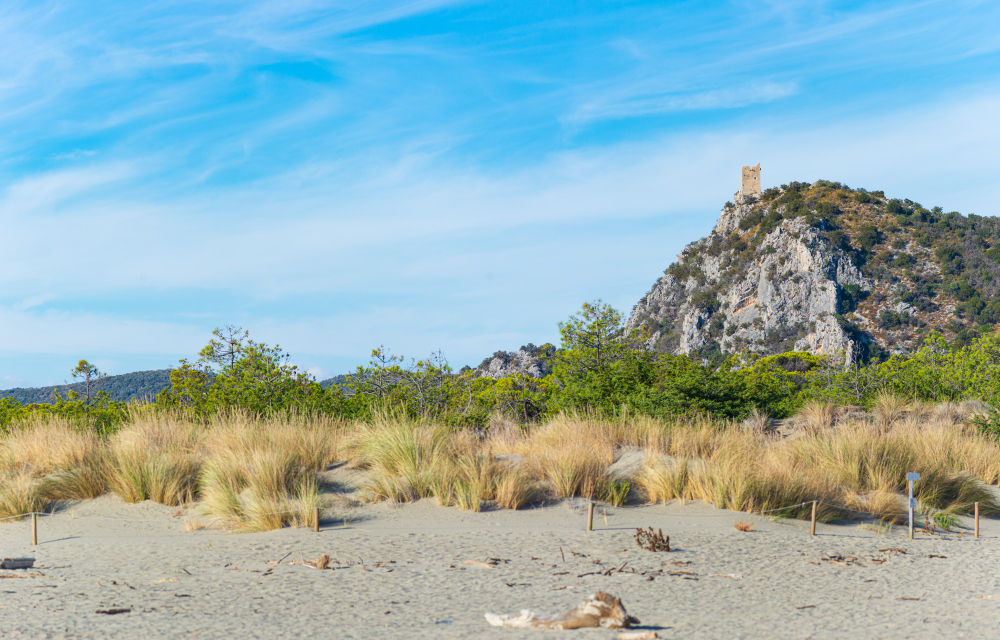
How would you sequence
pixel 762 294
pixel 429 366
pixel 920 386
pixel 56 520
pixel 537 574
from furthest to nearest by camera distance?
pixel 762 294 < pixel 920 386 < pixel 429 366 < pixel 56 520 < pixel 537 574

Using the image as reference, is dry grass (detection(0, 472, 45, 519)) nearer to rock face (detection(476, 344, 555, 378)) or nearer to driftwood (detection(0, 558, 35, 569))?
driftwood (detection(0, 558, 35, 569))

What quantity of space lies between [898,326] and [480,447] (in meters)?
58.7

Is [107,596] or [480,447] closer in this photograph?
[107,596]

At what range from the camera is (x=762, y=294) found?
2852 inches

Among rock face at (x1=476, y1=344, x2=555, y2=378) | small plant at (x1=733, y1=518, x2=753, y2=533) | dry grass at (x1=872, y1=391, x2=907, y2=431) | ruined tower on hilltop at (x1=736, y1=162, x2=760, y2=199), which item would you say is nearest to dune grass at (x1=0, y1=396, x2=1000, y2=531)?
small plant at (x1=733, y1=518, x2=753, y2=533)

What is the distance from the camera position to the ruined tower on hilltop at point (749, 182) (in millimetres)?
90875

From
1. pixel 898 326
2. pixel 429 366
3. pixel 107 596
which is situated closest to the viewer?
pixel 107 596

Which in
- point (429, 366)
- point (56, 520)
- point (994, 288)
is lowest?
point (56, 520)

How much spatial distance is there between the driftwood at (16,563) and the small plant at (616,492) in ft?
21.7

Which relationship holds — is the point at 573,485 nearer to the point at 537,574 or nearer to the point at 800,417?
the point at 537,574

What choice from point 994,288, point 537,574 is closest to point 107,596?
point 537,574

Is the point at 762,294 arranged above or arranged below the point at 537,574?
above

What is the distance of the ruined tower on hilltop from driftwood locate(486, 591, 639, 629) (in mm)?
89642

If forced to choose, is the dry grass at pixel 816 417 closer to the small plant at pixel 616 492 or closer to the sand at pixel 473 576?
the sand at pixel 473 576
